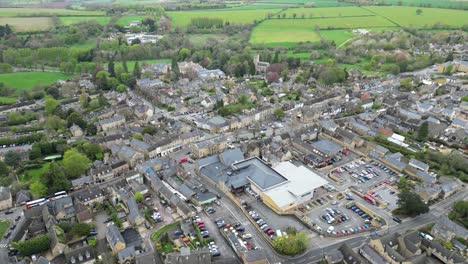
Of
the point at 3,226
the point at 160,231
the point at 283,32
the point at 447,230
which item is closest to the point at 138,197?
the point at 160,231

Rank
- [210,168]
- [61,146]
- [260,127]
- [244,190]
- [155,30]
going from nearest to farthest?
[244,190]
[210,168]
[61,146]
[260,127]
[155,30]

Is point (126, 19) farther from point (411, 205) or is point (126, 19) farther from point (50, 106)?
point (411, 205)

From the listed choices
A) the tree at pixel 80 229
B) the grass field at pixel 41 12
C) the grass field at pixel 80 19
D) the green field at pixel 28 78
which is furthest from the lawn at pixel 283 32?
the tree at pixel 80 229

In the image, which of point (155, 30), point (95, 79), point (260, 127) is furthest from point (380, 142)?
point (155, 30)

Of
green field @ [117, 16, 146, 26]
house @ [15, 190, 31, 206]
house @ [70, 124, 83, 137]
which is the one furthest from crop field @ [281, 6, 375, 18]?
house @ [15, 190, 31, 206]

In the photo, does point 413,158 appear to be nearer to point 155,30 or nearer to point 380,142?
point 380,142
